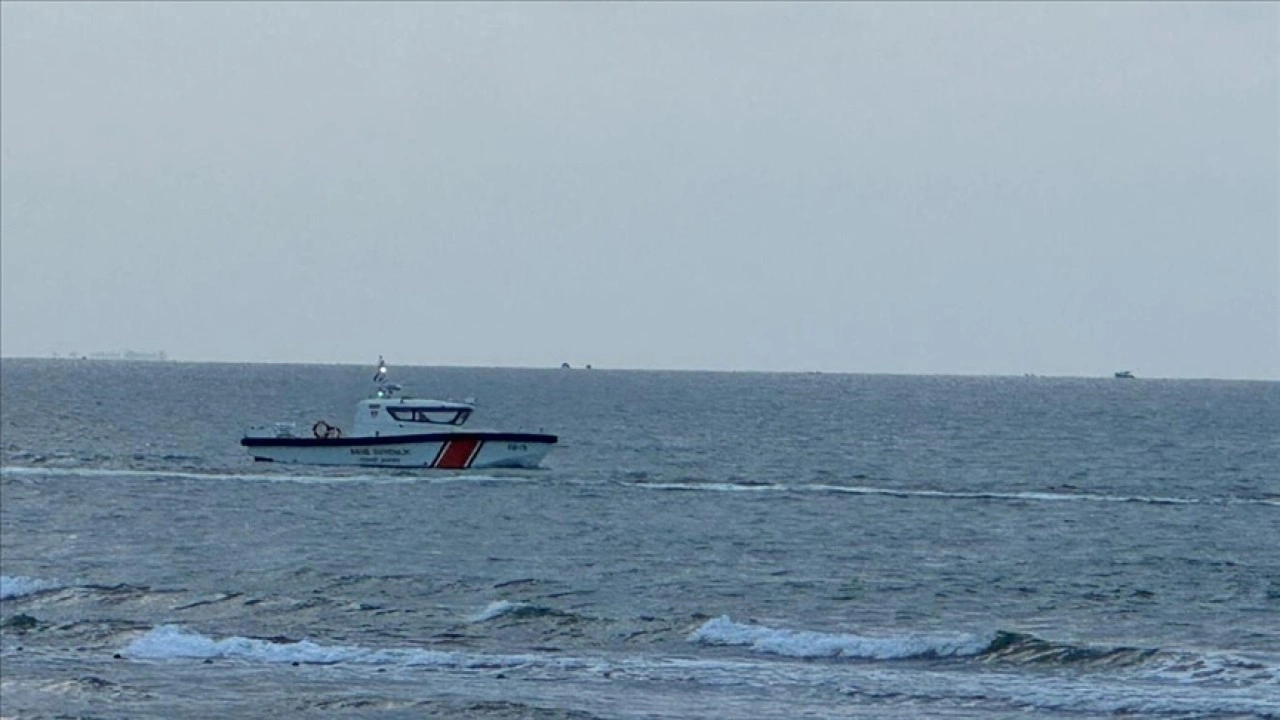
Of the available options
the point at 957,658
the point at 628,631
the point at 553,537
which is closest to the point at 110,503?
the point at 553,537

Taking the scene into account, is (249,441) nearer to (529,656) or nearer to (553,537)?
(553,537)

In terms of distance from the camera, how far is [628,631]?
29406 mm

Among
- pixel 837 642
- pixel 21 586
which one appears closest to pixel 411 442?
pixel 21 586

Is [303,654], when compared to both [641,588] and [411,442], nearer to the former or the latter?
[641,588]

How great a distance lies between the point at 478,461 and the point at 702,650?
37981 millimetres

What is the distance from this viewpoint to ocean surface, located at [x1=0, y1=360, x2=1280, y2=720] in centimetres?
2406

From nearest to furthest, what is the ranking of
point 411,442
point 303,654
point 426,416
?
point 303,654
point 411,442
point 426,416

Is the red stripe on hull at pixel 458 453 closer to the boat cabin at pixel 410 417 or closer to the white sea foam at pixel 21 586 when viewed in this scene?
the boat cabin at pixel 410 417

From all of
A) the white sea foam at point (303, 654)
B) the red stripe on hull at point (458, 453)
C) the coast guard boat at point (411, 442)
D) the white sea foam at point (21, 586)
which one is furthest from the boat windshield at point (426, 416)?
the white sea foam at point (303, 654)

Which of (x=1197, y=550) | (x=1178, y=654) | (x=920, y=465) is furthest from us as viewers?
(x=920, y=465)

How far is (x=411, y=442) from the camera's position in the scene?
213 ft

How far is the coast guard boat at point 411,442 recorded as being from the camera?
65.0m

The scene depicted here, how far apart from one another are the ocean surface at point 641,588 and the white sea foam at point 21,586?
0.09 m

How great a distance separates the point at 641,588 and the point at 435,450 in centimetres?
3059
